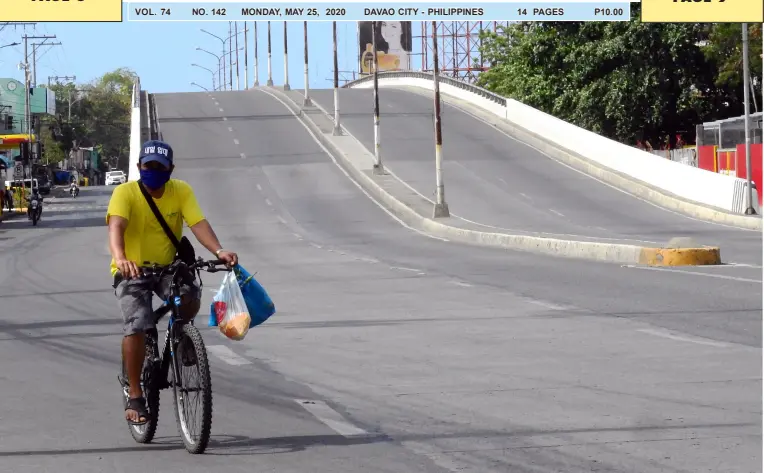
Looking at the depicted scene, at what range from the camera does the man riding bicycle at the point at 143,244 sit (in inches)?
320

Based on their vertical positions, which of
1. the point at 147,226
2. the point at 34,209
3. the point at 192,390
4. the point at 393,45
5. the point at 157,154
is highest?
the point at 393,45

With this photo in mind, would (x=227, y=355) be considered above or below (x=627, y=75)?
below

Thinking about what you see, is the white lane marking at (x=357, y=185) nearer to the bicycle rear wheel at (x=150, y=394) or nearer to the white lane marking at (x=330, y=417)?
the white lane marking at (x=330, y=417)

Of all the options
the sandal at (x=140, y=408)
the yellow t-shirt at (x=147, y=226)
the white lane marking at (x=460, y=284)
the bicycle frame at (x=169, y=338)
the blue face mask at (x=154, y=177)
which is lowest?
the white lane marking at (x=460, y=284)

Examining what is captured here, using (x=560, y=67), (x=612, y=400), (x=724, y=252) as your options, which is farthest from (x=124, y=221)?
(x=560, y=67)

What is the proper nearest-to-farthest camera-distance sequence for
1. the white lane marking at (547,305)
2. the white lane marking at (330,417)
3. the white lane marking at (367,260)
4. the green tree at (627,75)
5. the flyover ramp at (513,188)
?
the white lane marking at (330,417) → the white lane marking at (547,305) → the white lane marking at (367,260) → the flyover ramp at (513,188) → the green tree at (627,75)

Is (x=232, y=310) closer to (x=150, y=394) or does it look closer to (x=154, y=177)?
(x=150, y=394)

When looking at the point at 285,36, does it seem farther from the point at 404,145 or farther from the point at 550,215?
the point at 550,215

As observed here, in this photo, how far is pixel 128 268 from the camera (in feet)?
26.1

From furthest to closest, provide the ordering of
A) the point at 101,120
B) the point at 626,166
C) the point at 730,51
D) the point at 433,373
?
the point at 101,120 < the point at 730,51 < the point at 626,166 < the point at 433,373

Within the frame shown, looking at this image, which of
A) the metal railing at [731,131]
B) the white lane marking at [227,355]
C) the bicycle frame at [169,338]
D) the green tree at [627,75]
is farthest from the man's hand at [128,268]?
the green tree at [627,75]

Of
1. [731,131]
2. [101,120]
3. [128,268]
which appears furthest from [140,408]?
[101,120]

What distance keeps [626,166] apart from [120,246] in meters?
46.4

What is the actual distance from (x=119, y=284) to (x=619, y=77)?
2457 inches
